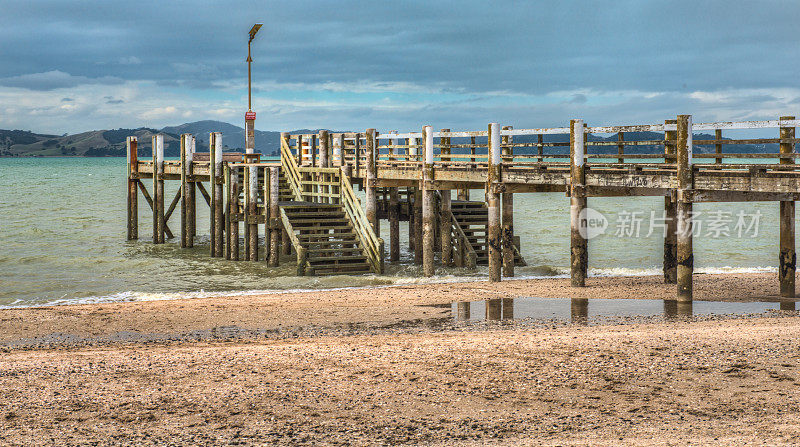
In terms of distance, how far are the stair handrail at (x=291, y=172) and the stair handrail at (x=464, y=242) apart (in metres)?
4.88

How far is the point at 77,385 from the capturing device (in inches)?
382

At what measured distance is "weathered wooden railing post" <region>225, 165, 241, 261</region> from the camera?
1019 inches

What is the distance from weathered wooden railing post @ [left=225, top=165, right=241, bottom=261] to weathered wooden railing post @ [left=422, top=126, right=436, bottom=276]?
6930 millimetres

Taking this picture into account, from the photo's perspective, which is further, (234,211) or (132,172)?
(132,172)

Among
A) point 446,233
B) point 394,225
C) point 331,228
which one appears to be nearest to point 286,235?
point 394,225

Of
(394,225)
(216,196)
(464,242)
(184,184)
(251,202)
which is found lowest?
(464,242)

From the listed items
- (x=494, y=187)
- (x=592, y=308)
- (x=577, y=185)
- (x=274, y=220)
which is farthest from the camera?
(x=274, y=220)

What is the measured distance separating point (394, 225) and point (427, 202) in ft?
18.3

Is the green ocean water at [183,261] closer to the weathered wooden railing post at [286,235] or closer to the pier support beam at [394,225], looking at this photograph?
the pier support beam at [394,225]

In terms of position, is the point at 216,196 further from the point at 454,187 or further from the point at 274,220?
the point at 454,187

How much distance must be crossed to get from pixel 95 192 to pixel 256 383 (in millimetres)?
79120

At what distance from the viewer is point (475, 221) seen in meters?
24.7

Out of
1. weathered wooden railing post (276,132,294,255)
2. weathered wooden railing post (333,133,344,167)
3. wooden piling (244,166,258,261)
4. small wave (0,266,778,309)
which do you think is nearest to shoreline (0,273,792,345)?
small wave (0,266,778,309)

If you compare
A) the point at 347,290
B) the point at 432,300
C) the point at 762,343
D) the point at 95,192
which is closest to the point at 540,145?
the point at 432,300
